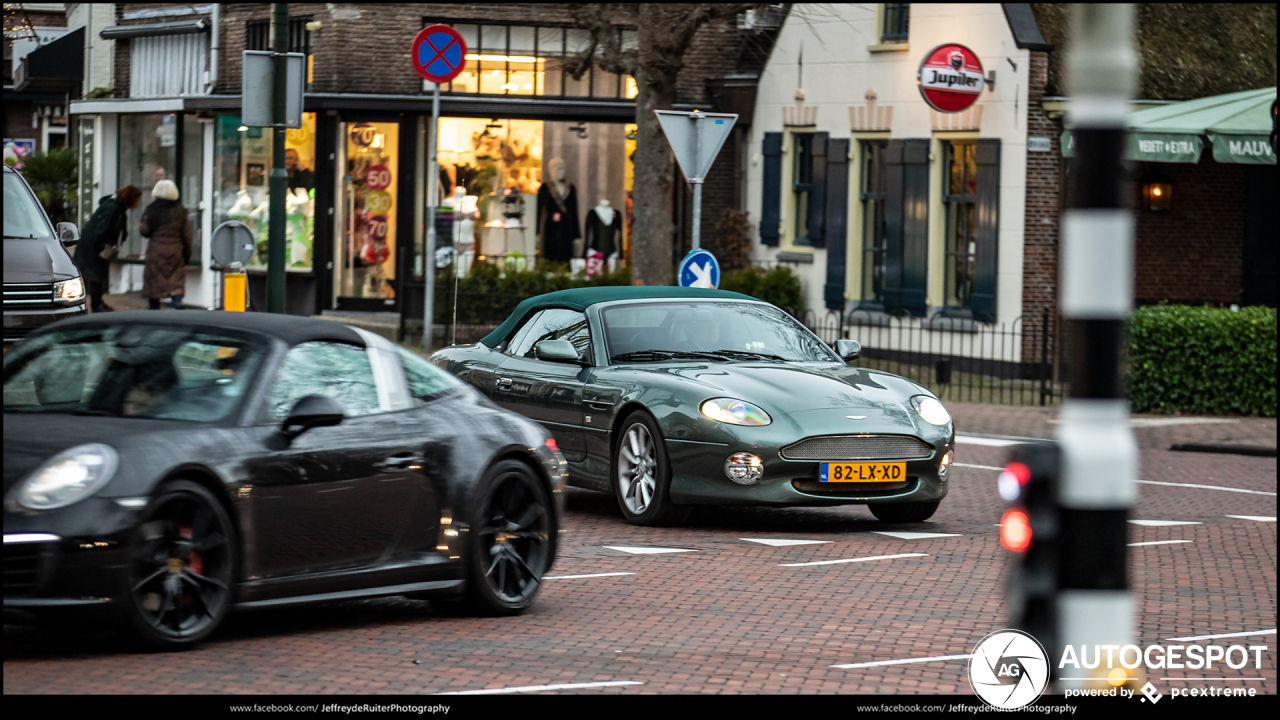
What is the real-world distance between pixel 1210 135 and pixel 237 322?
17.3 m

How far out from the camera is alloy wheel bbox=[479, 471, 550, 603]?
26.5 ft

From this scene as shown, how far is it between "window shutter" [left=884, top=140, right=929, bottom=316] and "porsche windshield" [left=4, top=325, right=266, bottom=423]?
19745 mm

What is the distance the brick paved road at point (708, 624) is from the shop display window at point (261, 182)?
60.3 ft

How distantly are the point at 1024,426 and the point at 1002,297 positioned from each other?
18.6ft

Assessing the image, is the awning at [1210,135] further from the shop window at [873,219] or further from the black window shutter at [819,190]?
the black window shutter at [819,190]

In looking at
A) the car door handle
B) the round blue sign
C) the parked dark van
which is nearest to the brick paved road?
the car door handle

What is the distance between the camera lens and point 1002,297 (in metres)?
24.9

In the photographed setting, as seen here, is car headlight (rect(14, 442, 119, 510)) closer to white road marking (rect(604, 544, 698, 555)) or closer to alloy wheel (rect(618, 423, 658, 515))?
white road marking (rect(604, 544, 698, 555))

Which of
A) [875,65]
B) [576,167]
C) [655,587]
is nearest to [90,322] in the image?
[655,587]

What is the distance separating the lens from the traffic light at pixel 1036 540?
3.97 metres

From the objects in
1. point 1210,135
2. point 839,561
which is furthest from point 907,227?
point 839,561

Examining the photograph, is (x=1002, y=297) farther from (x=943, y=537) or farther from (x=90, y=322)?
(x=90, y=322)


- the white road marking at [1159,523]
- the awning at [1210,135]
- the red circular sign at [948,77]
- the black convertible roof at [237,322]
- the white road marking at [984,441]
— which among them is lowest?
the white road marking at [1159,523]

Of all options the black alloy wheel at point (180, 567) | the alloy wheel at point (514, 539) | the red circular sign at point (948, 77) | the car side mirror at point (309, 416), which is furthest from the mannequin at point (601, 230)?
the black alloy wheel at point (180, 567)
